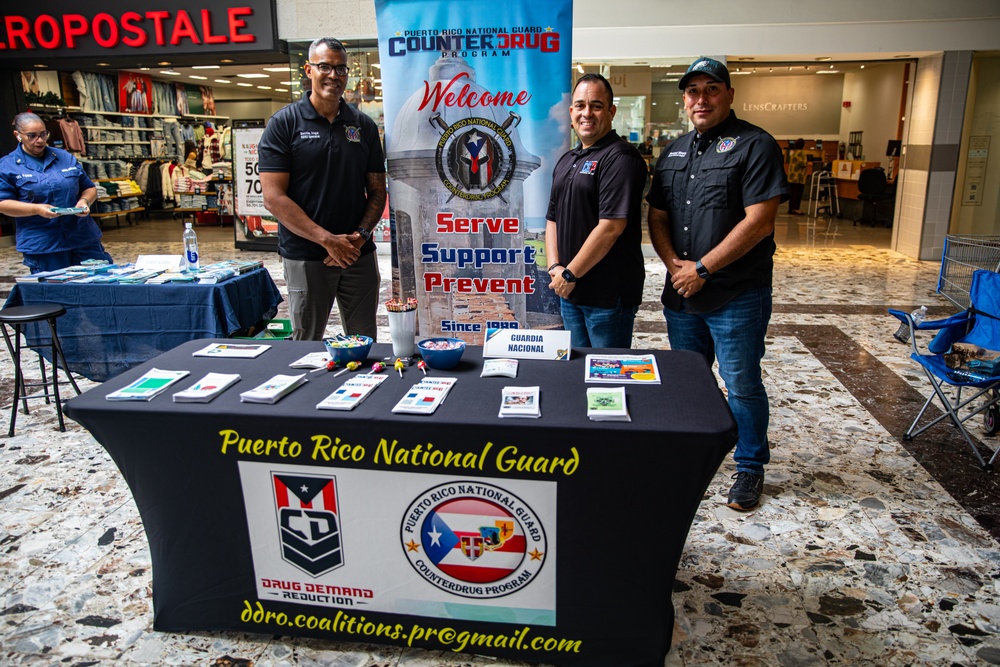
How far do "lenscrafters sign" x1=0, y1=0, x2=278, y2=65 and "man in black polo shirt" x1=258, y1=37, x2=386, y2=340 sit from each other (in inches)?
229

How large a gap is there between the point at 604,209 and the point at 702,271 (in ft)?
1.53

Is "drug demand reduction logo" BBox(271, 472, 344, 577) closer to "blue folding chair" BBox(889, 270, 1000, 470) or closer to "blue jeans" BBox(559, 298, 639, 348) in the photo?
"blue jeans" BBox(559, 298, 639, 348)

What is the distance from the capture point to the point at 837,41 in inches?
315

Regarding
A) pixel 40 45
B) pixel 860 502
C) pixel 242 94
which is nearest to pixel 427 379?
pixel 860 502

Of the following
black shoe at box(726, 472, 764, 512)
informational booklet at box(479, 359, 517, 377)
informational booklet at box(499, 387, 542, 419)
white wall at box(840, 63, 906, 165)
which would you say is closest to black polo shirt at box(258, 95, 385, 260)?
informational booklet at box(479, 359, 517, 377)

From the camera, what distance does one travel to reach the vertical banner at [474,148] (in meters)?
3.58

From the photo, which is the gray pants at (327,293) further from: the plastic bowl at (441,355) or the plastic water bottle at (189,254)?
the plastic bowl at (441,355)

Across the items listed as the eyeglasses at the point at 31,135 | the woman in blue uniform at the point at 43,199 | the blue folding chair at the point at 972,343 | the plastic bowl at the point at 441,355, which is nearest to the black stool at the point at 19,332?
the woman in blue uniform at the point at 43,199

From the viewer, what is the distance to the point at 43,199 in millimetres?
4492

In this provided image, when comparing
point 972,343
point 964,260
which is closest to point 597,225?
point 972,343

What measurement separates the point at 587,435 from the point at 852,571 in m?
1.37

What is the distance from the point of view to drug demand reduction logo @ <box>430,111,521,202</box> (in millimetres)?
3678

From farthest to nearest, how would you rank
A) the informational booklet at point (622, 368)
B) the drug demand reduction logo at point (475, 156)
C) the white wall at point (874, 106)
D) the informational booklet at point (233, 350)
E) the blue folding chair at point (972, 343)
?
the white wall at point (874, 106), the drug demand reduction logo at point (475, 156), the blue folding chair at point (972, 343), the informational booklet at point (233, 350), the informational booklet at point (622, 368)

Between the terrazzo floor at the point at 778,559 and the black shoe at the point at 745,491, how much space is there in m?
0.05
